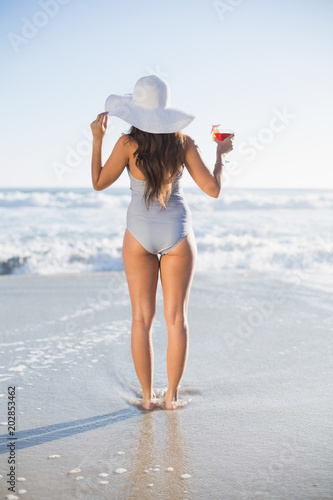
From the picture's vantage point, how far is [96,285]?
21.6 ft

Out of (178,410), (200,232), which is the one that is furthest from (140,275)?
(200,232)

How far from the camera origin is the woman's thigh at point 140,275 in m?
2.78

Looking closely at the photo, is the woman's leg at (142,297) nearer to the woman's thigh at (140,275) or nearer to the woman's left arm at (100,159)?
the woman's thigh at (140,275)

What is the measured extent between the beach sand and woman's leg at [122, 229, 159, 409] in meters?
0.22

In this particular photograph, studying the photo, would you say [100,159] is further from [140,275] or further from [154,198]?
[140,275]

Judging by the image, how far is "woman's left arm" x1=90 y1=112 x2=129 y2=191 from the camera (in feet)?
8.73

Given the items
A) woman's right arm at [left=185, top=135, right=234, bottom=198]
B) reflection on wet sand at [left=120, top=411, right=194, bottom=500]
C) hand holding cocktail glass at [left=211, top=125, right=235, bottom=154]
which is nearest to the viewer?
reflection on wet sand at [left=120, top=411, right=194, bottom=500]

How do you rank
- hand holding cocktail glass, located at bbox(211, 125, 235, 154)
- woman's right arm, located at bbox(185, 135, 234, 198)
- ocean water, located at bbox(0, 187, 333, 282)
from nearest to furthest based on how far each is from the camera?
woman's right arm, located at bbox(185, 135, 234, 198) → hand holding cocktail glass, located at bbox(211, 125, 235, 154) → ocean water, located at bbox(0, 187, 333, 282)

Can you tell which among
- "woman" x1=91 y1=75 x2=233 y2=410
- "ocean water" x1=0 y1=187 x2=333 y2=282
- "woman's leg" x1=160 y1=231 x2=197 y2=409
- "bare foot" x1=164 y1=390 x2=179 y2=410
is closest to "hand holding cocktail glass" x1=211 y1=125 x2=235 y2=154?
"woman" x1=91 y1=75 x2=233 y2=410

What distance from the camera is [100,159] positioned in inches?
108

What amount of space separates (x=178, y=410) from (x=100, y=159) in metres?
1.44

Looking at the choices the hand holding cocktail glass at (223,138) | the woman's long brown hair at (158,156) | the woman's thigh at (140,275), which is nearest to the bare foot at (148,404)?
the woman's thigh at (140,275)

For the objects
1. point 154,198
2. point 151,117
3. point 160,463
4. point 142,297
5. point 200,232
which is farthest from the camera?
point 200,232

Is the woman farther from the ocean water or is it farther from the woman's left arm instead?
the ocean water
